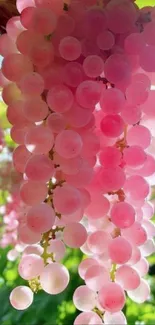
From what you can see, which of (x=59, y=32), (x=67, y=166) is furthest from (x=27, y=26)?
(x=67, y=166)

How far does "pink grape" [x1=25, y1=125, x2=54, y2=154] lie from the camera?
1.65 feet

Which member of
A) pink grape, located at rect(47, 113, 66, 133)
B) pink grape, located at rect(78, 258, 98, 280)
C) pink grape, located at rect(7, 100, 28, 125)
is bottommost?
pink grape, located at rect(78, 258, 98, 280)

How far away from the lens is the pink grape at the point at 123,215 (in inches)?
20.1

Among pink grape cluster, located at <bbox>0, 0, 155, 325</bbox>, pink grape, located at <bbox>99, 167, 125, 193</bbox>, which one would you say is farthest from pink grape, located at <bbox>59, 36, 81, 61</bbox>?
pink grape, located at <bbox>99, 167, 125, 193</bbox>

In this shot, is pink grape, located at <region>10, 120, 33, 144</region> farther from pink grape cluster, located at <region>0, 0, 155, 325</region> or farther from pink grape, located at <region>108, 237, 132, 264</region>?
pink grape, located at <region>108, 237, 132, 264</region>

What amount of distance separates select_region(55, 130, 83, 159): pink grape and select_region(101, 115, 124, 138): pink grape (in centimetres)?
4

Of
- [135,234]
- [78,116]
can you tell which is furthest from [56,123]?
[135,234]

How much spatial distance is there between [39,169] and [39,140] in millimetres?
25

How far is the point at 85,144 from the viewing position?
0.52m

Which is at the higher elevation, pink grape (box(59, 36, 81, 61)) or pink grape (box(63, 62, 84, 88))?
pink grape (box(59, 36, 81, 61))

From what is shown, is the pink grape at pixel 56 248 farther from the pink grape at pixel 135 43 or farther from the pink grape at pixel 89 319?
Result: the pink grape at pixel 135 43

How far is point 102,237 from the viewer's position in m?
0.52

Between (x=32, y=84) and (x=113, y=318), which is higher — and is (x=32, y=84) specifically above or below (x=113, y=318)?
above

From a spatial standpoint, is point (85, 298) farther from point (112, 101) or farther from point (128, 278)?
point (112, 101)
